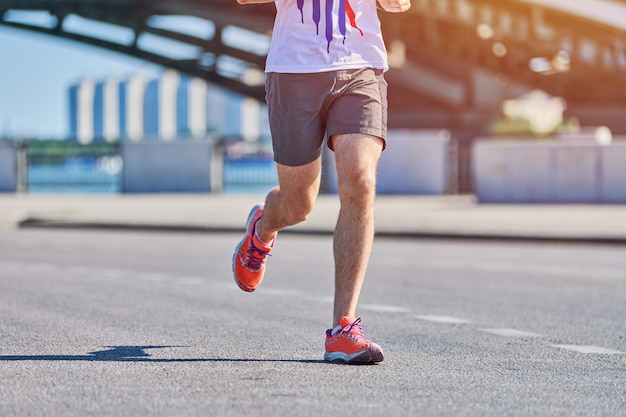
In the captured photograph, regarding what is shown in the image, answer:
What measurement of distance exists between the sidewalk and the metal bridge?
125ft

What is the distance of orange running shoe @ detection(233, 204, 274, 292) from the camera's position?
6062mm

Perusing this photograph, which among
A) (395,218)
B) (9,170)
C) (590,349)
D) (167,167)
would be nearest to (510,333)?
(590,349)

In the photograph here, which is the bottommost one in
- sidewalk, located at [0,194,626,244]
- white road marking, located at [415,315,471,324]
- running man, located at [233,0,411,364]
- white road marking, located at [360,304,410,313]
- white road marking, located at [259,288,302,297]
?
white road marking, located at [415,315,471,324]

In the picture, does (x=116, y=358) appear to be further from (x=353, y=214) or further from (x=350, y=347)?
(x=353, y=214)

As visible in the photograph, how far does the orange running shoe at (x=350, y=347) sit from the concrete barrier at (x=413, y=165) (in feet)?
85.1

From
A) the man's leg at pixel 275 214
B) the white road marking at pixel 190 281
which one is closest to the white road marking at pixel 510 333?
the man's leg at pixel 275 214

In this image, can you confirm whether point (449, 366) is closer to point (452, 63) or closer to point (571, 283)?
point (571, 283)

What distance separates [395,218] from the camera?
2031cm

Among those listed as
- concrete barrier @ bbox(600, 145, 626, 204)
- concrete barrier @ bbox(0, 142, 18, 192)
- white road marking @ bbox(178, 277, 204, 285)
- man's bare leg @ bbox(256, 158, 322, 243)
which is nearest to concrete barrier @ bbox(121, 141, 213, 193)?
concrete barrier @ bbox(0, 142, 18, 192)

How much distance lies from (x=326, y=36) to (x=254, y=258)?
1196 mm

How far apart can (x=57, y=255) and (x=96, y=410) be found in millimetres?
9638

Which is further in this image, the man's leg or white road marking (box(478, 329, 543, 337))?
white road marking (box(478, 329, 543, 337))

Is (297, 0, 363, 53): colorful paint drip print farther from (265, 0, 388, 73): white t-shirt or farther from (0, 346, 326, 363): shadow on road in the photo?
(0, 346, 326, 363): shadow on road

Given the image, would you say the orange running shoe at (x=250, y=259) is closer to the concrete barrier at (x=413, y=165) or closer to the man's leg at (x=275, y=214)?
the man's leg at (x=275, y=214)
